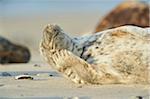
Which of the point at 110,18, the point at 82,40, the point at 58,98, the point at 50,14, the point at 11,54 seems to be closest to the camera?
the point at 58,98

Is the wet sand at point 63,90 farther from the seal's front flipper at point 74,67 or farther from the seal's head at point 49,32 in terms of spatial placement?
the seal's head at point 49,32

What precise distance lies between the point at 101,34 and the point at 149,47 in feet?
1.77

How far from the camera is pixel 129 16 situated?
1294 cm

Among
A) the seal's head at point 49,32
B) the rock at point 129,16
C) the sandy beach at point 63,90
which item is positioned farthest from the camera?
the rock at point 129,16

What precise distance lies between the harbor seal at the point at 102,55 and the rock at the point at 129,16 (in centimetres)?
755

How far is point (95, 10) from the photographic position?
101ft

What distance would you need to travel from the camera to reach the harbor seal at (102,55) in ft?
16.0

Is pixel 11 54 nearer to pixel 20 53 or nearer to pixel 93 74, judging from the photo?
pixel 20 53

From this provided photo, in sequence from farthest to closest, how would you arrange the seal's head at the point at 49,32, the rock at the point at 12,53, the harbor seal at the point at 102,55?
the rock at the point at 12,53 → the seal's head at the point at 49,32 → the harbor seal at the point at 102,55

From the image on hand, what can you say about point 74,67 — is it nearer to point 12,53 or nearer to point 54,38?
point 54,38

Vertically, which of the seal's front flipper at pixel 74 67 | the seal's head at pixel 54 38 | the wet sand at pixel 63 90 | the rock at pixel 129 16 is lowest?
the wet sand at pixel 63 90

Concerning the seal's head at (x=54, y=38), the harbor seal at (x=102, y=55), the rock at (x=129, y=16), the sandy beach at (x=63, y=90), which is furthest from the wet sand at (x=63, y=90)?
the rock at (x=129, y=16)

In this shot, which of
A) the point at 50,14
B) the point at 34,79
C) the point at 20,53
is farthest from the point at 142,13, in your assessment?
the point at 50,14

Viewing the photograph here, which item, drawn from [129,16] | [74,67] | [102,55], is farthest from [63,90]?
[129,16]
